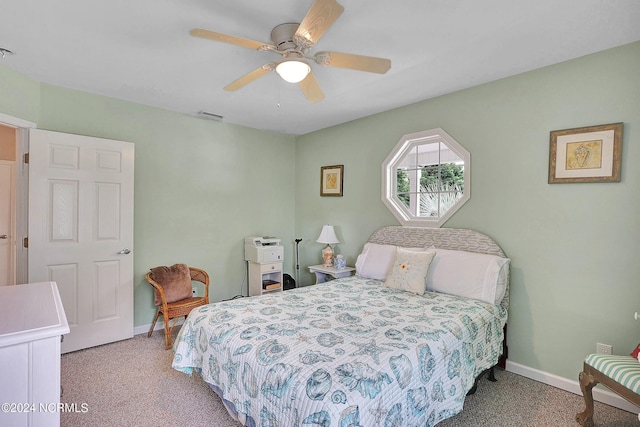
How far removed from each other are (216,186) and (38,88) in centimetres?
191

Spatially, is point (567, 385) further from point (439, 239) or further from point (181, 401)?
point (181, 401)

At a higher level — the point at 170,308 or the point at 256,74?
the point at 256,74

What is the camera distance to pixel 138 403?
2.21m

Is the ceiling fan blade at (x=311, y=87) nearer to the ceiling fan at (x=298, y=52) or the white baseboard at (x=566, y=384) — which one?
the ceiling fan at (x=298, y=52)

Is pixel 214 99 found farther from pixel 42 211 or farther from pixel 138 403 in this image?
pixel 138 403

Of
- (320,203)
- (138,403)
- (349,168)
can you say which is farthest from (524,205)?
(138,403)

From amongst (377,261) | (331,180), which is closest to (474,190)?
(377,261)

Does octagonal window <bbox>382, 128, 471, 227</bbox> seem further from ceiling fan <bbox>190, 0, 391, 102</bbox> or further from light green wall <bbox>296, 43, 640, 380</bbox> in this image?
ceiling fan <bbox>190, 0, 391, 102</bbox>

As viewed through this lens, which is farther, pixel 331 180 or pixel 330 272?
pixel 331 180

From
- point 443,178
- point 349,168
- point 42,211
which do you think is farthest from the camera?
point 349,168

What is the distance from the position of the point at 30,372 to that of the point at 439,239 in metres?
2.97

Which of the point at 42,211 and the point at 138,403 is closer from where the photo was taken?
the point at 138,403

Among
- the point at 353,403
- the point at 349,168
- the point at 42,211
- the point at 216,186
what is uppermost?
the point at 349,168

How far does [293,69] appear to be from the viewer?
79.0 inches
